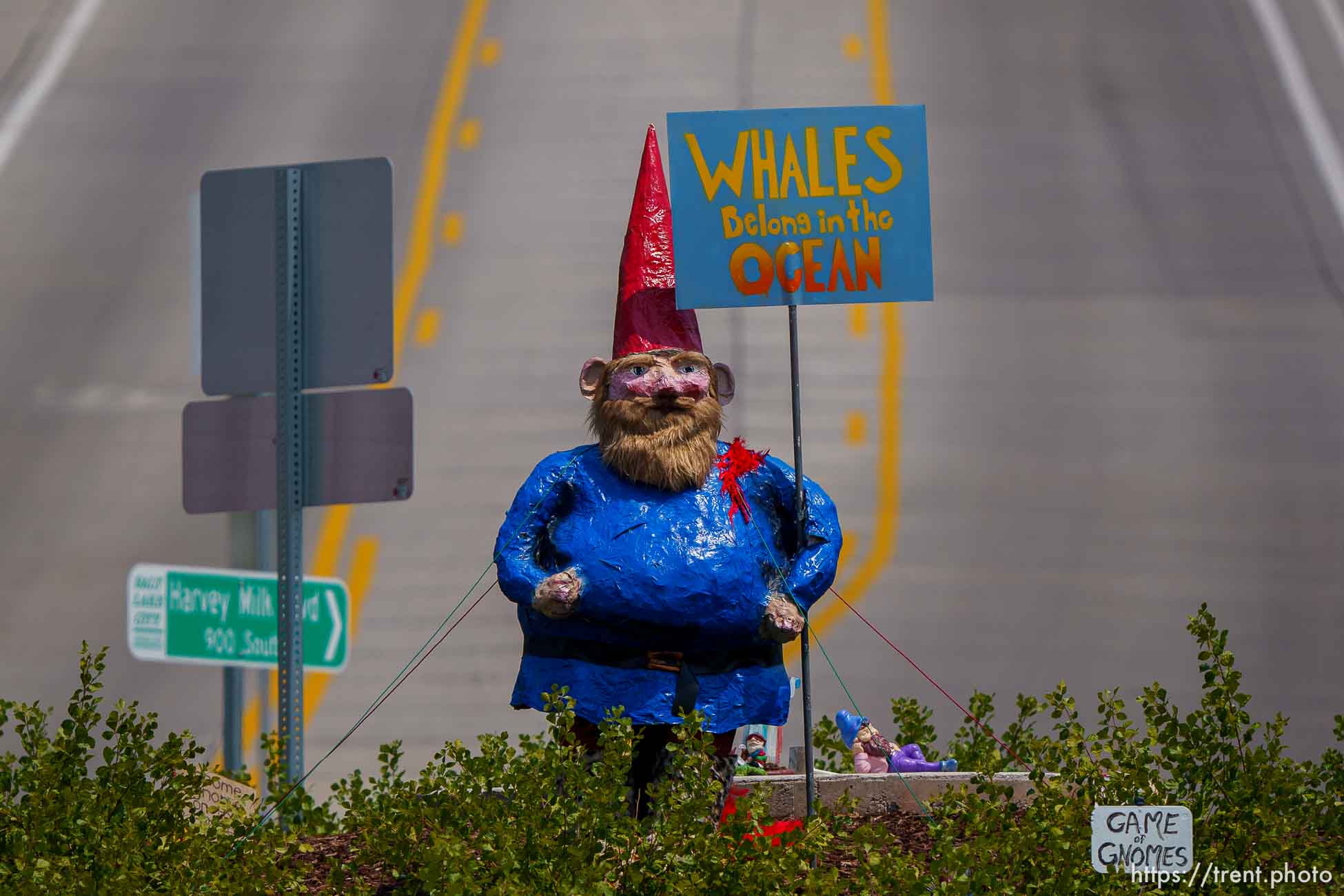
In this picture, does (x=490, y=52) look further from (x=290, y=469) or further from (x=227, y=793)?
(x=227, y=793)

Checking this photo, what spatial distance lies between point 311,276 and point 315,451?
1.90 feet

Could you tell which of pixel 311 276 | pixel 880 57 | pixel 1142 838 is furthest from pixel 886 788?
pixel 880 57

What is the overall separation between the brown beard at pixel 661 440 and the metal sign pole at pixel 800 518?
0.90 ft

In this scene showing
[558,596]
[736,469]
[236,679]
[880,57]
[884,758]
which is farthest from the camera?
[880,57]

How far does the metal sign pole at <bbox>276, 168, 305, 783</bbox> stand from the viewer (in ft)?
21.7

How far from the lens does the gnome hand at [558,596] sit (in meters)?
5.88

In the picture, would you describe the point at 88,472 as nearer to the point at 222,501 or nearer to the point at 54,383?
the point at 54,383

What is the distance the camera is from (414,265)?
17.1 meters

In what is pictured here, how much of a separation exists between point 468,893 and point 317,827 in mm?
2215

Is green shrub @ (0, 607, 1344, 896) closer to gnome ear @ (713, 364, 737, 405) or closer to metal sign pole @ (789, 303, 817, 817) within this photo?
metal sign pole @ (789, 303, 817, 817)

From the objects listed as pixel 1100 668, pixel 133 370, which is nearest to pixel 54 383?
pixel 133 370

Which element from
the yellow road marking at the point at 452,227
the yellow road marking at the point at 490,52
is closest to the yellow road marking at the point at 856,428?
the yellow road marking at the point at 452,227

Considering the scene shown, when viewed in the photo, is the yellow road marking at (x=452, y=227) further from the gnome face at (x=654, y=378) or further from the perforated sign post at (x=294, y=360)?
the gnome face at (x=654, y=378)

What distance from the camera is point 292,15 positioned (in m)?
23.3
